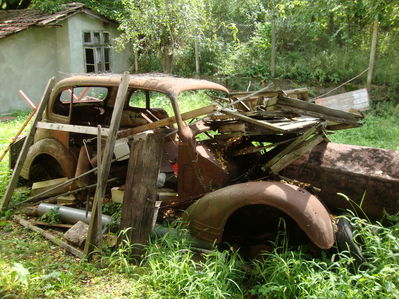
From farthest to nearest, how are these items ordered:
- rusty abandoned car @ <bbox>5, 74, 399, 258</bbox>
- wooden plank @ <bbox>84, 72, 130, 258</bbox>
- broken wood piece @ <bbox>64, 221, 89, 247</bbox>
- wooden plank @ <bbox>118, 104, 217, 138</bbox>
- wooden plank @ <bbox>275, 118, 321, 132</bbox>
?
1. wooden plank @ <bbox>118, 104, 217, 138</bbox>
2. broken wood piece @ <bbox>64, 221, 89, 247</bbox>
3. wooden plank @ <bbox>275, 118, 321, 132</bbox>
4. wooden plank @ <bbox>84, 72, 130, 258</bbox>
5. rusty abandoned car @ <bbox>5, 74, 399, 258</bbox>

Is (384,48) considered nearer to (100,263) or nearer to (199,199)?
Result: (199,199)

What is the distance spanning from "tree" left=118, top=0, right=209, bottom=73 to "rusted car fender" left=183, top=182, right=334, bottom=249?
982cm

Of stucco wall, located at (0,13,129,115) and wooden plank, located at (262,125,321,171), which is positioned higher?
stucco wall, located at (0,13,129,115)

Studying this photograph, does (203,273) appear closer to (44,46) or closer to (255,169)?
(255,169)

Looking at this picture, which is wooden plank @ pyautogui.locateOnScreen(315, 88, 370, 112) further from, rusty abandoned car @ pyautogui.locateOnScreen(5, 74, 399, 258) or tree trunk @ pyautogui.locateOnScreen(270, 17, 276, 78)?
tree trunk @ pyautogui.locateOnScreen(270, 17, 276, 78)

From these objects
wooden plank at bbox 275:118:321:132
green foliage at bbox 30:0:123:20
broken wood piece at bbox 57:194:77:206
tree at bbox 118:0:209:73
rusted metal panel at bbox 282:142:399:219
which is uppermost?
green foliage at bbox 30:0:123:20

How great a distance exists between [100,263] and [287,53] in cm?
1251

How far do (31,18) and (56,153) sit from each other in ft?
34.4

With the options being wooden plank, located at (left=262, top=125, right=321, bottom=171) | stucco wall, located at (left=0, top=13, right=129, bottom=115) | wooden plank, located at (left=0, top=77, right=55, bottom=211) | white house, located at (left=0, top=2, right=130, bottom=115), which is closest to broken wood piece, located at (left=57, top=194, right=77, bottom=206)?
wooden plank, located at (left=0, top=77, right=55, bottom=211)

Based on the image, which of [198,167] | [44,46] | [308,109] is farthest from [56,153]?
[44,46]

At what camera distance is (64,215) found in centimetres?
425

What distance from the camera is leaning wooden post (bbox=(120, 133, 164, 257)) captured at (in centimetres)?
347

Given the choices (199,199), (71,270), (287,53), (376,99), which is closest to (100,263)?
(71,270)

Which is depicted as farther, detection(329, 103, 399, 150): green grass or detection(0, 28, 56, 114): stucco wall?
detection(0, 28, 56, 114): stucco wall
